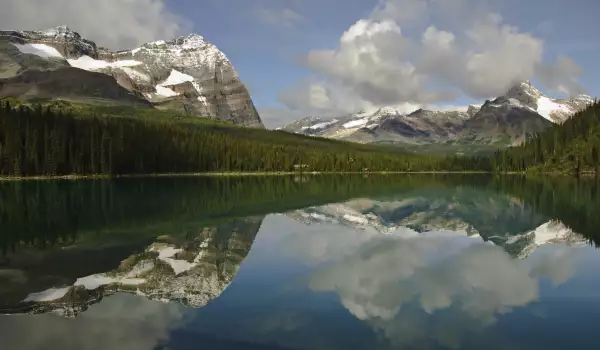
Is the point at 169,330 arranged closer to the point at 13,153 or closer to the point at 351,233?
the point at 351,233

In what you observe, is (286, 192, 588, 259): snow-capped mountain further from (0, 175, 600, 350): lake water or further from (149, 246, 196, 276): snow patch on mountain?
(149, 246, 196, 276): snow patch on mountain

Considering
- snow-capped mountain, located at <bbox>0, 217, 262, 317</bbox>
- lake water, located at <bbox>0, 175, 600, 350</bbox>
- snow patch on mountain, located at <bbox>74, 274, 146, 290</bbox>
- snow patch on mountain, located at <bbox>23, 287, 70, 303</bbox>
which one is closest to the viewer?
lake water, located at <bbox>0, 175, 600, 350</bbox>

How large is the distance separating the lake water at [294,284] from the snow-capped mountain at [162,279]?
114mm

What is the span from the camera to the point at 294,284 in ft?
91.6

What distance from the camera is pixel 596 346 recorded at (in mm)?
17859

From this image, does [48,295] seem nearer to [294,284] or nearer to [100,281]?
[100,281]

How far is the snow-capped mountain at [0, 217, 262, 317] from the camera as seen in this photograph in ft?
76.4

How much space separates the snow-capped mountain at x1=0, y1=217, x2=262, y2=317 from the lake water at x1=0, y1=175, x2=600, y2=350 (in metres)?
0.11

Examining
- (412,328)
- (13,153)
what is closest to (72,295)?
(412,328)

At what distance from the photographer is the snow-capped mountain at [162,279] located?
76.4ft

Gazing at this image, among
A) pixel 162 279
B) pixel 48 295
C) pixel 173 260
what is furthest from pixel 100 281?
pixel 173 260

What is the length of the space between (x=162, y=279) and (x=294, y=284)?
23.4ft

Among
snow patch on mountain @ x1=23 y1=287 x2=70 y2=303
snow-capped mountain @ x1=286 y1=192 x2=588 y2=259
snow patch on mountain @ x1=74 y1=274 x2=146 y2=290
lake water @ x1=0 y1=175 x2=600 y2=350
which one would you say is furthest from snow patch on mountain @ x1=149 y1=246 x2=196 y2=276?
snow-capped mountain @ x1=286 y1=192 x2=588 y2=259

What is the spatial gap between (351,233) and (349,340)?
1267 inches
